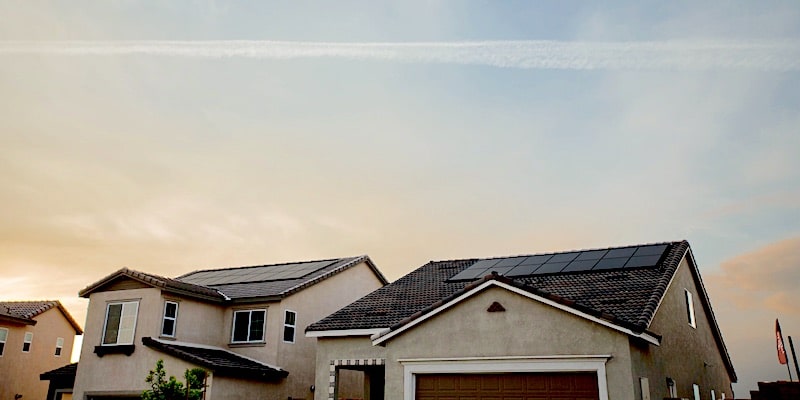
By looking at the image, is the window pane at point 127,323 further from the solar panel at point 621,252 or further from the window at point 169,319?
the solar panel at point 621,252

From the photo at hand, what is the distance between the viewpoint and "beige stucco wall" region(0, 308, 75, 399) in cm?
3091

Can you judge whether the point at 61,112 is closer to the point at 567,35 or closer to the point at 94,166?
the point at 94,166

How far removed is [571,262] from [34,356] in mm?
28118

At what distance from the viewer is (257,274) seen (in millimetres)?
28031

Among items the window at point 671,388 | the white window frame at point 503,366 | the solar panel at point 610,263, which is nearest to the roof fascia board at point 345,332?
the white window frame at point 503,366

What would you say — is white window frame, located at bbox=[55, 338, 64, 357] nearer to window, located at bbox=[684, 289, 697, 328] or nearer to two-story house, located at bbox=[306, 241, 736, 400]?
two-story house, located at bbox=[306, 241, 736, 400]

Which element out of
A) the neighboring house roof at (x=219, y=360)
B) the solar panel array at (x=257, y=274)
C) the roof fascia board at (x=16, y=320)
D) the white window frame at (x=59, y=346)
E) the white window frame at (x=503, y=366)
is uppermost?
the solar panel array at (x=257, y=274)

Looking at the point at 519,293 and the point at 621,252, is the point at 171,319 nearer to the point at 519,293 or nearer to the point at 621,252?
the point at 519,293

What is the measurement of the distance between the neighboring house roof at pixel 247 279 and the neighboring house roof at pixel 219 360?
1879 millimetres

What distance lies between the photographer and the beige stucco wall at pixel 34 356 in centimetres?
3091

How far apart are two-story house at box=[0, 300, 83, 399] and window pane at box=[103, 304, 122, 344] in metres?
12.1

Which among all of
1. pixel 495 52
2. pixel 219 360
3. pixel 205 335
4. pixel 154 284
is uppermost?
pixel 495 52

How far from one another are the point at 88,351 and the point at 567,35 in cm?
1894

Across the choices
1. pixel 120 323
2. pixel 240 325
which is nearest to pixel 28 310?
pixel 120 323
